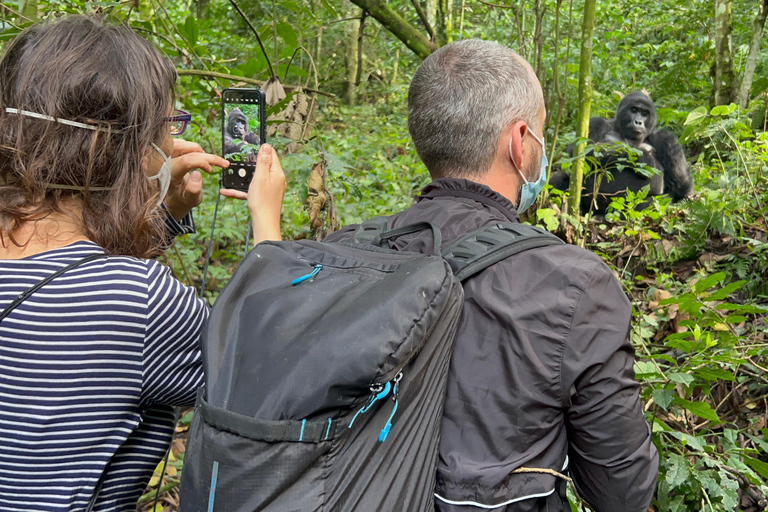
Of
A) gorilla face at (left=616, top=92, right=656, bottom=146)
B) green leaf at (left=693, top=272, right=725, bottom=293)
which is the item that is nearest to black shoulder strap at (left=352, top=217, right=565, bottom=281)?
green leaf at (left=693, top=272, right=725, bottom=293)

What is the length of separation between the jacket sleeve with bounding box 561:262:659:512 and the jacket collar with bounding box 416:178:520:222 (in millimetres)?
331

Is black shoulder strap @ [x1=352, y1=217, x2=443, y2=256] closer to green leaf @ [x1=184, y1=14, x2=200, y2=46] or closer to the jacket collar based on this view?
the jacket collar

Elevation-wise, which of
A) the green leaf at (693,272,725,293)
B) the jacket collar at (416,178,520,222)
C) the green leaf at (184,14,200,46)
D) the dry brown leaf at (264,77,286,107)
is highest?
the green leaf at (184,14,200,46)

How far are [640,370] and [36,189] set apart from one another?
1.81 m

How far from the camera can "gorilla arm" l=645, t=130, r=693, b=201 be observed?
21.5 ft

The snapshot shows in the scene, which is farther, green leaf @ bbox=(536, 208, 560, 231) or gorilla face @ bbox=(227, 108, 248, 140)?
green leaf @ bbox=(536, 208, 560, 231)

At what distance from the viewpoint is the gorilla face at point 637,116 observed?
21.1 ft

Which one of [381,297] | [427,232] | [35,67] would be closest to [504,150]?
[427,232]

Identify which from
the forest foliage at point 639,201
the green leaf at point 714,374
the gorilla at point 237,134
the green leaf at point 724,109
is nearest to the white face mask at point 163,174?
the gorilla at point 237,134

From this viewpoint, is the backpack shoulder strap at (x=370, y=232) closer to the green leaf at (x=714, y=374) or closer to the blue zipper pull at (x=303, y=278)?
the blue zipper pull at (x=303, y=278)

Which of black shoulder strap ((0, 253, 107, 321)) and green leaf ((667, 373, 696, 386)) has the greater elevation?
black shoulder strap ((0, 253, 107, 321))

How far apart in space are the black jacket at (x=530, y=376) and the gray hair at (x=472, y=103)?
39 cm

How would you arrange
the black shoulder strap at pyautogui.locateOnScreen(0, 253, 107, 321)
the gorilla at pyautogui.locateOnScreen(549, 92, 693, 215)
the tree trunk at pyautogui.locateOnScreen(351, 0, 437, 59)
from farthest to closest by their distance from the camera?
the gorilla at pyautogui.locateOnScreen(549, 92, 693, 215), the tree trunk at pyautogui.locateOnScreen(351, 0, 437, 59), the black shoulder strap at pyautogui.locateOnScreen(0, 253, 107, 321)

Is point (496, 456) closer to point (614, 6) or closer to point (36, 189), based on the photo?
point (36, 189)
